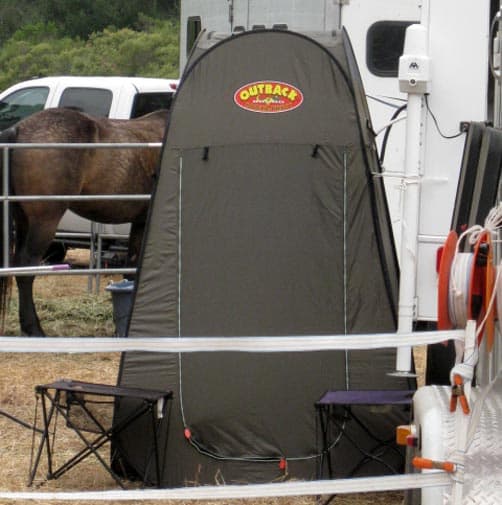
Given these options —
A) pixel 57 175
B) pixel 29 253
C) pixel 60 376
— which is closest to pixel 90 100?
pixel 57 175

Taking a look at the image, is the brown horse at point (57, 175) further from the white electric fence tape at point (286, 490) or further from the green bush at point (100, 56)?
the green bush at point (100, 56)

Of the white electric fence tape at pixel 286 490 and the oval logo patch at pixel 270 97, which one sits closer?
the white electric fence tape at pixel 286 490

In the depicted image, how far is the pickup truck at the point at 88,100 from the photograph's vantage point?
1191cm

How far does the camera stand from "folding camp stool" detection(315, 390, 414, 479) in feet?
15.7

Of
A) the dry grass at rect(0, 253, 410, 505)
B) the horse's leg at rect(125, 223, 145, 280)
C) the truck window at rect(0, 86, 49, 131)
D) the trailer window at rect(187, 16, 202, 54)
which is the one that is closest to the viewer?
the dry grass at rect(0, 253, 410, 505)

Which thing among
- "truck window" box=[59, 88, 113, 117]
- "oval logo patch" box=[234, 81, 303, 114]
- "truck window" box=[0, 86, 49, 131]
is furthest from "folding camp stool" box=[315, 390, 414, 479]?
"truck window" box=[0, 86, 49, 131]

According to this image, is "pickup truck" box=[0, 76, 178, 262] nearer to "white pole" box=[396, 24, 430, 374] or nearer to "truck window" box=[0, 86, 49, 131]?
"truck window" box=[0, 86, 49, 131]

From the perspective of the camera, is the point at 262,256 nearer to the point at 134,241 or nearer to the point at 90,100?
the point at 134,241

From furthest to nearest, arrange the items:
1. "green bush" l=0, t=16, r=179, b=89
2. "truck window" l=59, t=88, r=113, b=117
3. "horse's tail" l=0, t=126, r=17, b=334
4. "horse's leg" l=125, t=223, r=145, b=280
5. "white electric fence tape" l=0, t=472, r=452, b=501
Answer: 1. "green bush" l=0, t=16, r=179, b=89
2. "truck window" l=59, t=88, r=113, b=117
3. "horse's leg" l=125, t=223, r=145, b=280
4. "horse's tail" l=0, t=126, r=17, b=334
5. "white electric fence tape" l=0, t=472, r=452, b=501

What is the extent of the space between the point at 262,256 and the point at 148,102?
23.1 ft

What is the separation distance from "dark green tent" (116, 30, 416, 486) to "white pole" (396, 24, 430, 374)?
19.2 inches

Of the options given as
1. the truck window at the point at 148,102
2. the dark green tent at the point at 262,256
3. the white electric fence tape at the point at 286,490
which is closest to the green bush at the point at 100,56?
the truck window at the point at 148,102

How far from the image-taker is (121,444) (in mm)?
5332

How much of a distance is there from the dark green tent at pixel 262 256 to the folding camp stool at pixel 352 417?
0.05 m
